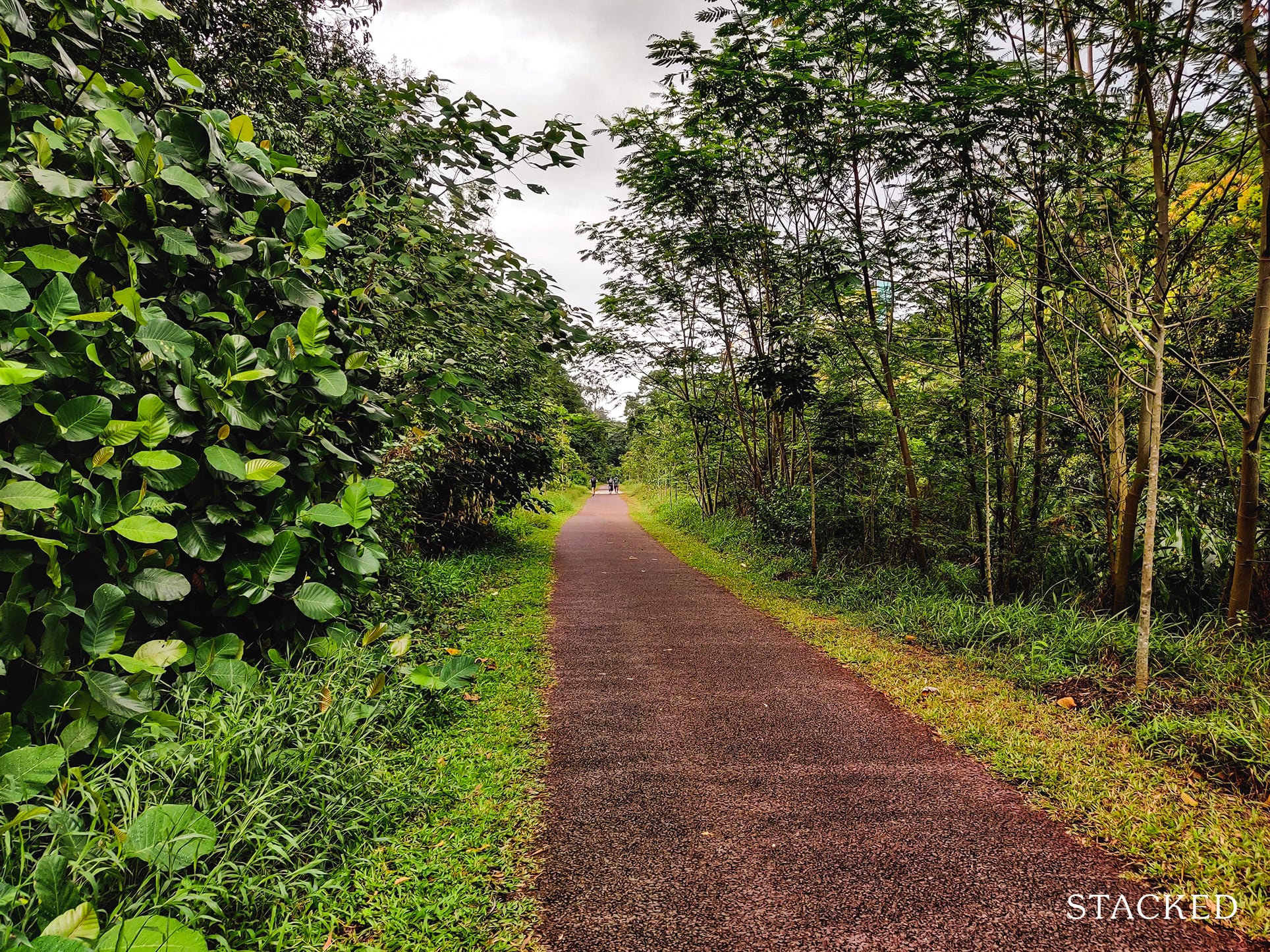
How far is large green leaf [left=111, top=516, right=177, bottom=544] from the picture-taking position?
5.81 feet

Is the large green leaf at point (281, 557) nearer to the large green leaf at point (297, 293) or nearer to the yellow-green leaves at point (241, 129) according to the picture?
the large green leaf at point (297, 293)

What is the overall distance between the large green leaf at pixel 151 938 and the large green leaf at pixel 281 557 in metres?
1.13

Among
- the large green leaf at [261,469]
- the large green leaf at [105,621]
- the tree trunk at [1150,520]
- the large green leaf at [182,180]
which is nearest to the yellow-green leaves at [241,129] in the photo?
the large green leaf at [182,180]

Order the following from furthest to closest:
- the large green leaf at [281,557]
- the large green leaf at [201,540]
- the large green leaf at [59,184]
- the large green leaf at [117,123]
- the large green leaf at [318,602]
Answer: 1. the large green leaf at [318,602]
2. the large green leaf at [281,557]
3. the large green leaf at [201,540]
4. the large green leaf at [117,123]
5. the large green leaf at [59,184]

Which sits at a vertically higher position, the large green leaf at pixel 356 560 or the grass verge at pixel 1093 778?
the large green leaf at pixel 356 560

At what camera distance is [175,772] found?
2010mm

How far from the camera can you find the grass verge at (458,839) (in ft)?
6.30

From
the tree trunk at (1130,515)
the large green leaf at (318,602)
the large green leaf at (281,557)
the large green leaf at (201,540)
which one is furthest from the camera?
the tree trunk at (1130,515)

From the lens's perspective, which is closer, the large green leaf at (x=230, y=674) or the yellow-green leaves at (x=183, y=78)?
the yellow-green leaves at (x=183, y=78)

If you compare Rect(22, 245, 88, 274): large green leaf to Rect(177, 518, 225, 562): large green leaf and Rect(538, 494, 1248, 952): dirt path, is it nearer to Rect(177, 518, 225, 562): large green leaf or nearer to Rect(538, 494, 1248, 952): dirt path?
Rect(177, 518, 225, 562): large green leaf

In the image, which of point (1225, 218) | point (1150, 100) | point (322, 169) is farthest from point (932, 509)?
point (322, 169)

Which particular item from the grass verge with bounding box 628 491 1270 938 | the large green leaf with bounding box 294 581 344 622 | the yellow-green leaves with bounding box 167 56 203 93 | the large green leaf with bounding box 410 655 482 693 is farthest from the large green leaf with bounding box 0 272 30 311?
the grass verge with bounding box 628 491 1270 938

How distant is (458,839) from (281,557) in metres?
1.38

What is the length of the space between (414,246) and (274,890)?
2.87 metres
